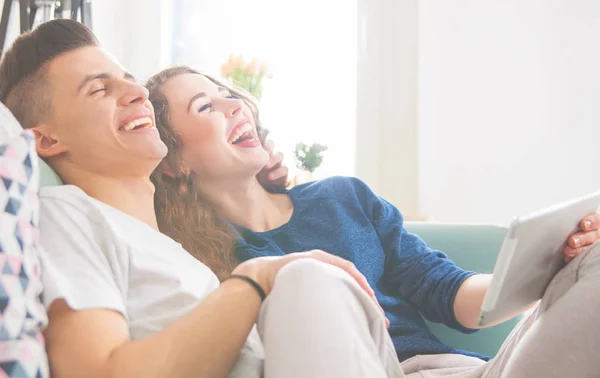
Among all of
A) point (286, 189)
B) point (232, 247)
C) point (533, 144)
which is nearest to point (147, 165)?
point (232, 247)

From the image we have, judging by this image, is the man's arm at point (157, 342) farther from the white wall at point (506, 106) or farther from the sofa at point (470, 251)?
the white wall at point (506, 106)

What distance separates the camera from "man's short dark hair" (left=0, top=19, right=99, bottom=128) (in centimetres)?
97

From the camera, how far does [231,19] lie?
2.77 meters

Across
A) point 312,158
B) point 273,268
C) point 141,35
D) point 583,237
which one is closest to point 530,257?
point 583,237

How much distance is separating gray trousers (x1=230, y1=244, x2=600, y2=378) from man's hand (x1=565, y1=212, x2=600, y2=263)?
0.26 ft

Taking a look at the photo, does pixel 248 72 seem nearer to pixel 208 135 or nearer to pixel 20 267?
pixel 208 135

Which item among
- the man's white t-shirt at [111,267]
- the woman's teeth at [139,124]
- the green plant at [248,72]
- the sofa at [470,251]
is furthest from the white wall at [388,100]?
the man's white t-shirt at [111,267]

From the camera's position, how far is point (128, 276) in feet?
2.72

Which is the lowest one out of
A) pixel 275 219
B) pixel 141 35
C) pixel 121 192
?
pixel 275 219

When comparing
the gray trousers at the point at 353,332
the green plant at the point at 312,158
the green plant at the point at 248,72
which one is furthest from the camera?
the green plant at the point at 248,72

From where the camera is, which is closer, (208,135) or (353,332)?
(353,332)

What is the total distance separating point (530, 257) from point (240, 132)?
0.64 m

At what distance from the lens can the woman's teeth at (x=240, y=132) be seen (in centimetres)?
120

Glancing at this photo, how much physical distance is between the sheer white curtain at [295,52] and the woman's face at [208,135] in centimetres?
143
